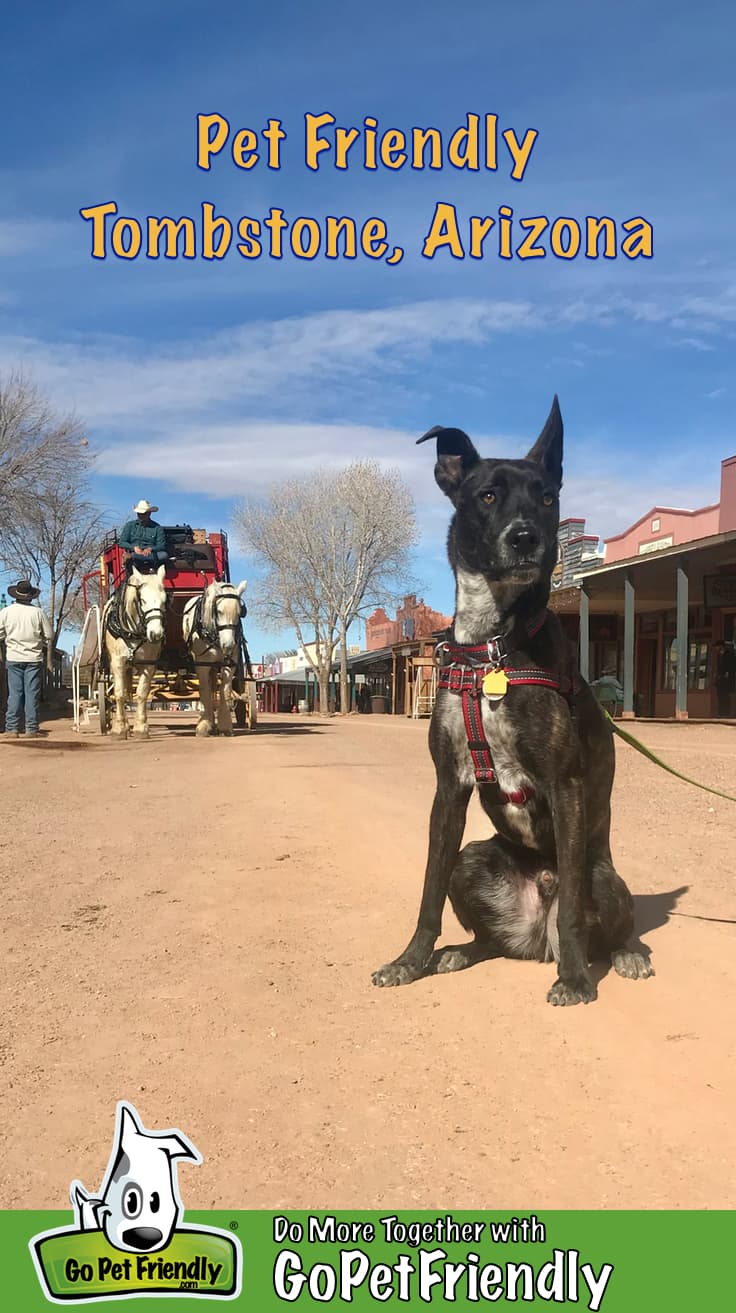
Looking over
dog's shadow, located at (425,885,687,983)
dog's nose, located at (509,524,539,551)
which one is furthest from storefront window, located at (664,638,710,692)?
dog's nose, located at (509,524,539,551)

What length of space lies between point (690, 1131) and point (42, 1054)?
5.84 ft

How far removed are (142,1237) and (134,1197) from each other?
0.25 feet

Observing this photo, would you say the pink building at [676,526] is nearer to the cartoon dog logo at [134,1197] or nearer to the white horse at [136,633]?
the white horse at [136,633]

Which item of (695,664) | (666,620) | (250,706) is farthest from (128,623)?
(666,620)

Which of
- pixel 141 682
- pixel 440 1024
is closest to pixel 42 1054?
pixel 440 1024

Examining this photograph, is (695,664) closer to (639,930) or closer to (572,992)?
(639,930)

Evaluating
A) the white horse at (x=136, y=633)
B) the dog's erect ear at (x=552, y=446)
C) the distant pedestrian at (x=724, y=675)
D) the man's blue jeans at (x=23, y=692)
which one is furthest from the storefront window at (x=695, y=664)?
the dog's erect ear at (x=552, y=446)

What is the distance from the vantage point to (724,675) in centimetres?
2341

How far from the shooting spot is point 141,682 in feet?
47.8

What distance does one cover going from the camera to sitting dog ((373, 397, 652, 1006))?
3000 mm

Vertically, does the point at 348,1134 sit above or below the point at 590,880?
below

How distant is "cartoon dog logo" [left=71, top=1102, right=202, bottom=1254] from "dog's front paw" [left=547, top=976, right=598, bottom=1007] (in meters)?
1.56

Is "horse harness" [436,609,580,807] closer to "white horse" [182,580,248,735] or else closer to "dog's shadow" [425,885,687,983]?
"dog's shadow" [425,885,687,983]

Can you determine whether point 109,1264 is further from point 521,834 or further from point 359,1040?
point 521,834
